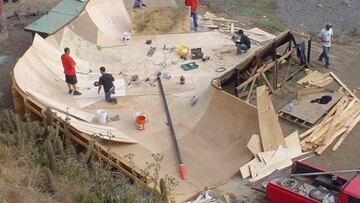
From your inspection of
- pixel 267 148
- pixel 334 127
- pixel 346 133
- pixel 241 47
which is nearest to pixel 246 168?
pixel 267 148

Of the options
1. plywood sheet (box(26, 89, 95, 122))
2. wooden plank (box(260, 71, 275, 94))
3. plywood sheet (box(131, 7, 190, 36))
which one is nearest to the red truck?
wooden plank (box(260, 71, 275, 94))

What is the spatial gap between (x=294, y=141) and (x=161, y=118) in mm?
3817

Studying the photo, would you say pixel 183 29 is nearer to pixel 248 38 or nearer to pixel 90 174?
pixel 248 38

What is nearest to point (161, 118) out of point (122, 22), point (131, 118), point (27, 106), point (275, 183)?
point (131, 118)

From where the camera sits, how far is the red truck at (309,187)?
11891 millimetres

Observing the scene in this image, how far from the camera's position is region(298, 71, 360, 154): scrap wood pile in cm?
1570

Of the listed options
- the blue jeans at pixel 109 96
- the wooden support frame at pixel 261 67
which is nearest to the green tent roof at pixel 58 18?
the blue jeans at pixel 109 96

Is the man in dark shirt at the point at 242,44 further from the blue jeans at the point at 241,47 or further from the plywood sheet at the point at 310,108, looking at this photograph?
the plywood sheet at the point at 310,108

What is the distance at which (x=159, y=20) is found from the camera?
71.3 ft

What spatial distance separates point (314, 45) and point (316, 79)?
3317mm

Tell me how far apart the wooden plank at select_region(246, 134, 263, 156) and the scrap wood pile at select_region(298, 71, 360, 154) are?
1.51m

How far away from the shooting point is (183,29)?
71.8ft

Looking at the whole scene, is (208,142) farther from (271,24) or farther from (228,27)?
(271,24)

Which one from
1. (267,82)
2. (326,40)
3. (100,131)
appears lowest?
(100,131)
